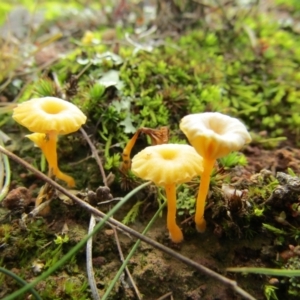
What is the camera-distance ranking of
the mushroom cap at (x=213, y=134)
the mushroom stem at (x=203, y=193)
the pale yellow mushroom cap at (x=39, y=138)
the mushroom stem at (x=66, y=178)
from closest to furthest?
the mushroom cap at (x=213, y=134) → the mushroom stem at (x=203, y=193) → the pale yellow mushroom cap at (x=39, y=138) → the mushroom stem at (x=66, y=178)

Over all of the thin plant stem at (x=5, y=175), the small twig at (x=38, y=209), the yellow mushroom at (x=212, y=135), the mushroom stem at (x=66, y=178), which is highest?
the yellow mushroom at (x=212, y=135)

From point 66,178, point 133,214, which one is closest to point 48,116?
point 66,178

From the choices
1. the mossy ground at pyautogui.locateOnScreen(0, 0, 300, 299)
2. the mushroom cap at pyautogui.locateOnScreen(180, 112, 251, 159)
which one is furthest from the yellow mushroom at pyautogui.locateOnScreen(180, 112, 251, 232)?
the mossy ground at pyautogui.locateOnScreen(0, 0, 300, 299)

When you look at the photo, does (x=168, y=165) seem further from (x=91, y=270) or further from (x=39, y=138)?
(x=39, y=138)

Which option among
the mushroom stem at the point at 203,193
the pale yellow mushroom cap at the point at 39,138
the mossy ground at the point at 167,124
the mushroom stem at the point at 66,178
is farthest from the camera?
the mushroom stem at the point at 66,178

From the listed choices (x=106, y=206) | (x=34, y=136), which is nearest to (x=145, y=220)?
(x=106, y=206)

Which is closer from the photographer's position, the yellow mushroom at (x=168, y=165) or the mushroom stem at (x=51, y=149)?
the yellow mushroom at (x=168, y=165)

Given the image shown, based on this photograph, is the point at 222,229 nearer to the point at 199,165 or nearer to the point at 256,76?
the point at 199,165

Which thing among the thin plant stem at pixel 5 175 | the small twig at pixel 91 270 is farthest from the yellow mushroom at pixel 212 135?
the thin plant stem at pixel 5 175

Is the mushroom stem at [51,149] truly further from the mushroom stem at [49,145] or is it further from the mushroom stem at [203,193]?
the mushroom stem at [203,193]
